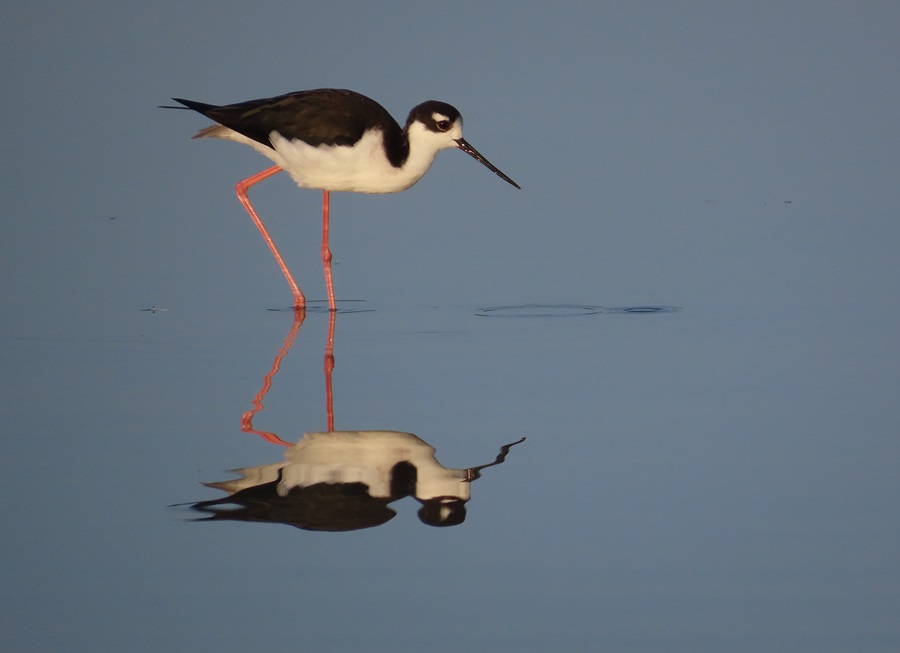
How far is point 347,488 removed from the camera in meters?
4.02

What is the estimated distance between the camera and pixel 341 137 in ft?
23.3

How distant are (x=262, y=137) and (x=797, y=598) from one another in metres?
4.73

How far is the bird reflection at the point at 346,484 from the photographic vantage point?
12.7ft

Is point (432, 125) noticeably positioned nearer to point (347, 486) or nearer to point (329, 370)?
point (329, 370)

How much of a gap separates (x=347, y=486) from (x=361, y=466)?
0.17 m

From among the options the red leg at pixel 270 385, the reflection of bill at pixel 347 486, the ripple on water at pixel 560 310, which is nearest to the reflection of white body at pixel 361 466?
the reflection of bill at pixel 347 486

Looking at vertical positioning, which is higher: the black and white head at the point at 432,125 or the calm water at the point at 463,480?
the black and white head at the point at 432,125

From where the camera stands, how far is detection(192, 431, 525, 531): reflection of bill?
386 centimetres

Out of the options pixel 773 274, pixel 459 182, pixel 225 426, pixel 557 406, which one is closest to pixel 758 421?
pixel 557 406

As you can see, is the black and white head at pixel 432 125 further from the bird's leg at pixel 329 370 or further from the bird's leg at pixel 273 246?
the bird's leg at pixel 329 370

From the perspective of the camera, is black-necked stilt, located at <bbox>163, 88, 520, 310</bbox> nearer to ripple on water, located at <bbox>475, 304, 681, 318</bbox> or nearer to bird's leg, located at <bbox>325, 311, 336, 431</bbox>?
bird's leg, located at <bbox>325, 311, 336, 431</bbox>

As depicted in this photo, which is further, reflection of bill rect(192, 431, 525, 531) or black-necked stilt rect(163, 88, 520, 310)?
black-necked stilt rect(163, 88, 520, 310)

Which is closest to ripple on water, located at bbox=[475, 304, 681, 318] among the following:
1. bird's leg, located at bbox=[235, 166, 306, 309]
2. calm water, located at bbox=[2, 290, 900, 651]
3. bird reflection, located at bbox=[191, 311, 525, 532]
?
calm water, located at bbox=[2, 290, 900, 651]

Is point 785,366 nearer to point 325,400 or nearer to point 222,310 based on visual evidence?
point 325,400
